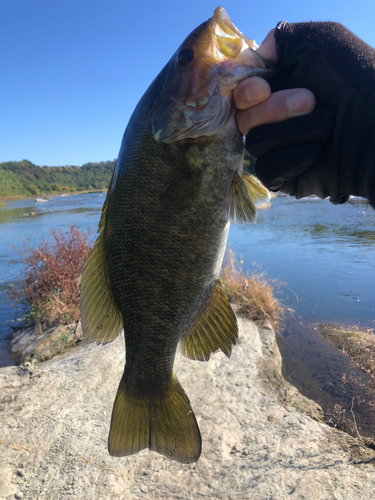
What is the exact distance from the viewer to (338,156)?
1.59 m

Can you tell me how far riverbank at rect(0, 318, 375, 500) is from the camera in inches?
116

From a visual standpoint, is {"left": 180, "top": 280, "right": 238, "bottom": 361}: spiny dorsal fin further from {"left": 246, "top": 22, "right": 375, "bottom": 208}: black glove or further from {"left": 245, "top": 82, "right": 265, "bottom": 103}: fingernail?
{"left": 245, "top": 82, "right": 265, "bottom": 103}: fingernail

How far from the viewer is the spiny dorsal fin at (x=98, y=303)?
209cm

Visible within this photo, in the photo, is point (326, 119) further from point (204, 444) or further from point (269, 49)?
point (204, 444)

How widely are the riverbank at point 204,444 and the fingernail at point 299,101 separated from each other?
327cm

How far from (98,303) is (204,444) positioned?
2591 millimetres

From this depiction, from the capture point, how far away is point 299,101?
1515 millimetres

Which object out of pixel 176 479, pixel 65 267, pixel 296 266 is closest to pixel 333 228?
pixel 296 266

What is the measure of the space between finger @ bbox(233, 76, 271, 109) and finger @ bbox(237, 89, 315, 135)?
0.03m

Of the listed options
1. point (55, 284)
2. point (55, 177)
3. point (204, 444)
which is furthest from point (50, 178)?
point (204, 444)

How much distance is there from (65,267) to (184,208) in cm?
679

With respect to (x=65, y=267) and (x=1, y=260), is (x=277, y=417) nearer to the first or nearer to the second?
(x=65, y=267)

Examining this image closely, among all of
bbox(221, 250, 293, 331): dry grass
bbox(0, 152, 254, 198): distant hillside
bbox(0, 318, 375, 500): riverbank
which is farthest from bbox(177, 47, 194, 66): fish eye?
bbox(0, 152, 254, 198): distant hillside

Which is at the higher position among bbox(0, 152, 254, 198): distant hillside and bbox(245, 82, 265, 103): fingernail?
bbox(0, 152, 254, 198): distant hillside
